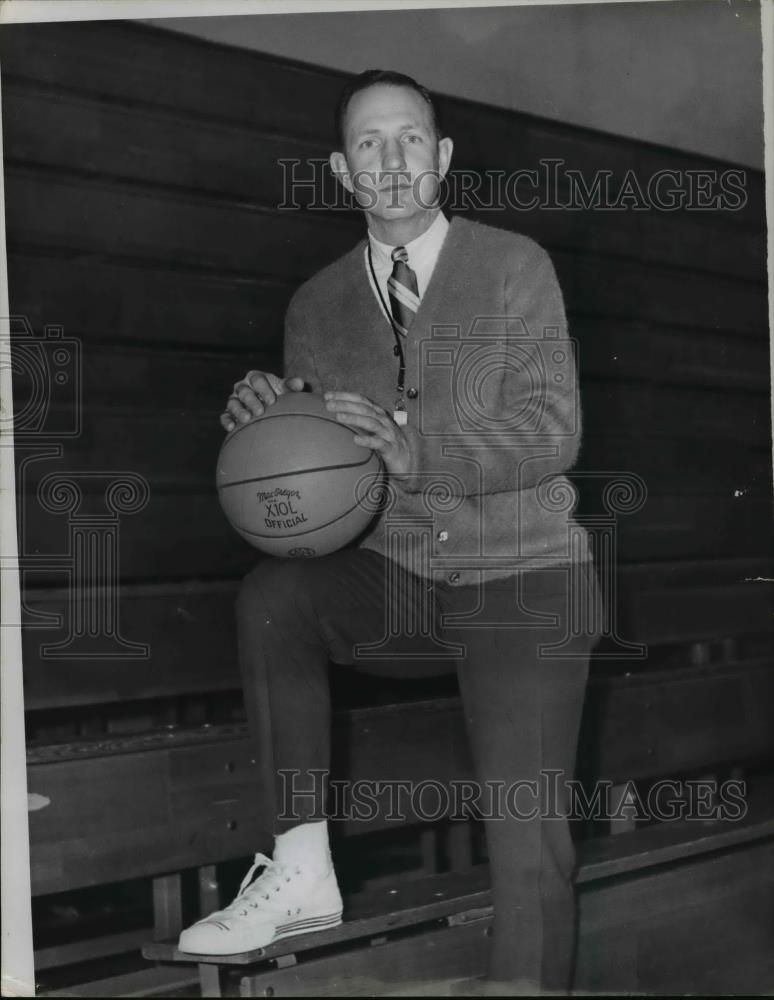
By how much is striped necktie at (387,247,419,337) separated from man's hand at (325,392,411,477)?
1.20 ft

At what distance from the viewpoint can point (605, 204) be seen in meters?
5.43

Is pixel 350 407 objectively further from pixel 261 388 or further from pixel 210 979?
pixel 210 979

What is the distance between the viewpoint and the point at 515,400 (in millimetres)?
3041

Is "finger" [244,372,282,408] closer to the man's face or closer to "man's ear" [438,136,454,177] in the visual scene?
the man's face

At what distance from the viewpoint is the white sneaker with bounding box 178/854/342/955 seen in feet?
8.71

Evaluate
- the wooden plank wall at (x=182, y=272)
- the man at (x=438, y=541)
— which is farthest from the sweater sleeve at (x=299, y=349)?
the wooden plank wall at (x=182, y=272)

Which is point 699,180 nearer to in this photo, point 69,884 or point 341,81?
point 341,81

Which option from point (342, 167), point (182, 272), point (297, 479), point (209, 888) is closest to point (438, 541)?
point (297, 479)

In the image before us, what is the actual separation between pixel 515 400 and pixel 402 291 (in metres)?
0.41

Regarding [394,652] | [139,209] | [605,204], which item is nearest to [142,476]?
[139,209]

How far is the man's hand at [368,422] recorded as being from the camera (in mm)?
2793

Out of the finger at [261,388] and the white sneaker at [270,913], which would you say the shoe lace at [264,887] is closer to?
the white sneaker at [270,913]

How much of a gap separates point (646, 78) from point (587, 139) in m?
1.12

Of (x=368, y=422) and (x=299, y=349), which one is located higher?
(x=299, y=349)
